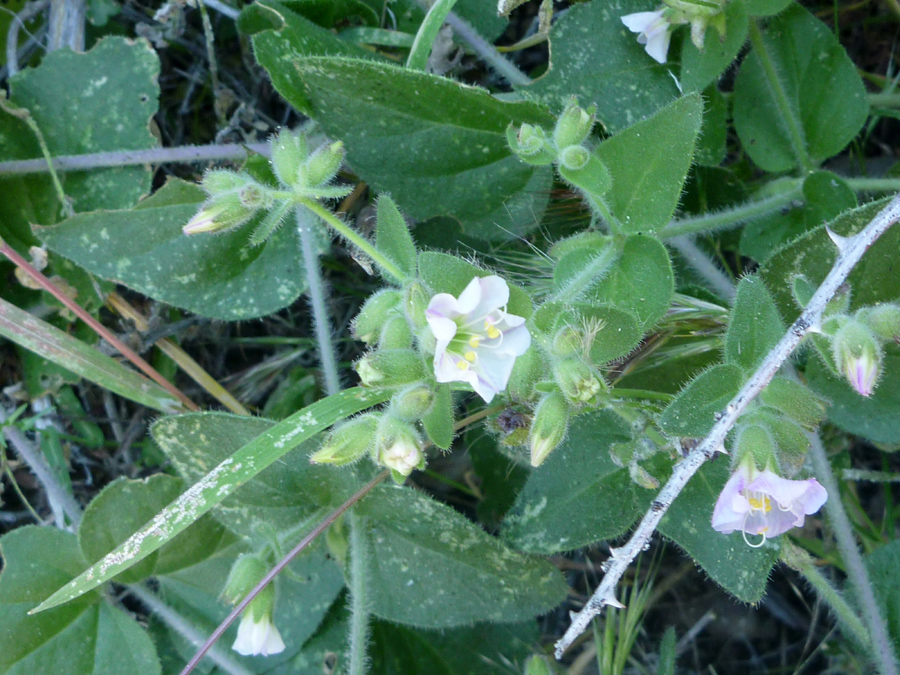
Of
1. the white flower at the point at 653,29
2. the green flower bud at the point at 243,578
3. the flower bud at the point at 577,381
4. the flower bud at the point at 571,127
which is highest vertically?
the white flower at the point at 653,29

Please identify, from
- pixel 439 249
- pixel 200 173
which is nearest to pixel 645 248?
pixel 439 249

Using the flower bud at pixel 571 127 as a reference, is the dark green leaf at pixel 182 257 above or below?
below

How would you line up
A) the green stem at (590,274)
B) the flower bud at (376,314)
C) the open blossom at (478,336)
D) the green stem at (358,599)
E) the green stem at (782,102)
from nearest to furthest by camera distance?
the open blossom at (478,336) < the flower bud at (376,314) < the green stem at (590,274) < the green stem at (358,599) < the green stem at (782,102)

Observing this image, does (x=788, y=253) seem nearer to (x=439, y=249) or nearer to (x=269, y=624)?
(x=439, y=249)

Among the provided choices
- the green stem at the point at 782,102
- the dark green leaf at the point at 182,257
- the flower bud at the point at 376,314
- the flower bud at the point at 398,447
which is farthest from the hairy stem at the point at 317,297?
the green stem at the point at 782,102

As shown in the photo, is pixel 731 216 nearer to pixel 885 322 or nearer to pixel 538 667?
pixel 885 322

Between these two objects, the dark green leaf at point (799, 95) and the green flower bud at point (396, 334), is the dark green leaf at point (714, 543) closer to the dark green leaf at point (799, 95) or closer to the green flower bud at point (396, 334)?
the green flower bud at point (396, 334)

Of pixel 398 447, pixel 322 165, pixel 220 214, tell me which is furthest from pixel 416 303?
pixel 220 214
